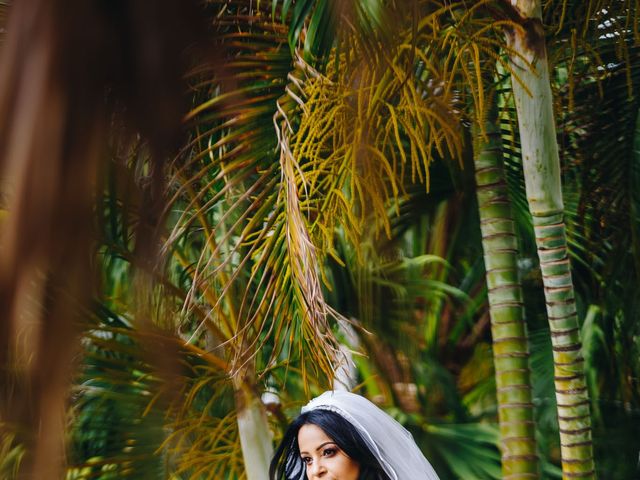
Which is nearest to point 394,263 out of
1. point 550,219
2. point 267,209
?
point 550,219

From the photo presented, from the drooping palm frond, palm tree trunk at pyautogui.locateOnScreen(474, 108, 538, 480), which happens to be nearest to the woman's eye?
the drooping palm frond

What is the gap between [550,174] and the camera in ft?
8.61

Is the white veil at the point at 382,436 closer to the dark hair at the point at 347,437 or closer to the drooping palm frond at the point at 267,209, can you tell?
the dark hair at the point at 347,437

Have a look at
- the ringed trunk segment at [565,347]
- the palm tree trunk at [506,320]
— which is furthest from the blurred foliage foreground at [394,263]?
the ringed trunk segment at [565,347]

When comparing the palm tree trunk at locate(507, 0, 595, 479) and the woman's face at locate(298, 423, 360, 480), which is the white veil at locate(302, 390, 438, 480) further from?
the palm tree trunk at locate(507, 0, 595, 479)

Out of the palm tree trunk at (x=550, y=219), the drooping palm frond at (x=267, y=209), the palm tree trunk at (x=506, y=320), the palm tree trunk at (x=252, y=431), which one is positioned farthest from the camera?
the palm tree trunk at (x=252, y=431)

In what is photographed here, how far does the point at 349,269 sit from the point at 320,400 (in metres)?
1.05

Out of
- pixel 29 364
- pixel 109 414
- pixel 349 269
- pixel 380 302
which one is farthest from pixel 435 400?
pixel 29 364

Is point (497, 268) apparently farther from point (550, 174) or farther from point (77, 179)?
point (77, 179)

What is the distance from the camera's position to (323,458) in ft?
7.22

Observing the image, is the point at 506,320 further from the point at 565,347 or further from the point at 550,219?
the point at 550,219

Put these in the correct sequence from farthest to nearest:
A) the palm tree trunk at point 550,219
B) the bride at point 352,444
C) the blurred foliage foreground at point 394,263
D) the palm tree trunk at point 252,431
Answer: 1. the palm tree trunk at point 252,431
2. the palm tree trunk at point 550,219
3. the blurred foliage foreground at point 394,263
4. the bride at point 352,444

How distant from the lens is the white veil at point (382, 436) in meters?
2.22

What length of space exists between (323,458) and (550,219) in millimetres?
1084
